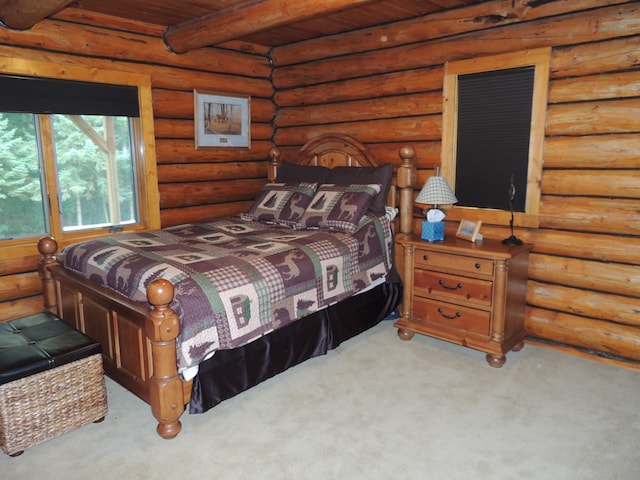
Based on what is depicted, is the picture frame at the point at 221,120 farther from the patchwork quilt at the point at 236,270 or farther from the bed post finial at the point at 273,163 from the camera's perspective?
the patchwork quilt at the point at 236,270

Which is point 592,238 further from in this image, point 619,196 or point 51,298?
point 51,298

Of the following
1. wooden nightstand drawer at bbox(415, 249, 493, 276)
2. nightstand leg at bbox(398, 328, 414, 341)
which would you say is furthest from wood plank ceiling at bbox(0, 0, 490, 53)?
nightstand leg at bbox(398, 328, 414, 341)

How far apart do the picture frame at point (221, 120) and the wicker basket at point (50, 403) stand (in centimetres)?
251

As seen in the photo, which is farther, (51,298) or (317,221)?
(317,221)

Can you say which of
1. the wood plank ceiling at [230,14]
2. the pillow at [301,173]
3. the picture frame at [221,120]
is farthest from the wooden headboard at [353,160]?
the wood plank ceiling at [230,14]

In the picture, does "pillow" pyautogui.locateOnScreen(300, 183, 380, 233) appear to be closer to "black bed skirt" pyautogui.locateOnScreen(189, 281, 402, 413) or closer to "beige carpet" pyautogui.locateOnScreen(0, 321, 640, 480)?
"black bed skirt" pyautogui.locateOnScreen(189, 281, 402, 413)

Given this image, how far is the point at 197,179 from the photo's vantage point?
175 inches

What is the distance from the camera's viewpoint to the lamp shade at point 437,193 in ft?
11.3

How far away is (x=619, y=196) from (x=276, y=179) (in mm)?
2796

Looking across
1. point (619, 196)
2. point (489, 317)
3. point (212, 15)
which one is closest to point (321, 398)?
point (489, 317)

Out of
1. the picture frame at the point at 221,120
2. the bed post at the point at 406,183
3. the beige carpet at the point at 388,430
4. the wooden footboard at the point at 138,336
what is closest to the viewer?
the beige carpet at the point at 388,430

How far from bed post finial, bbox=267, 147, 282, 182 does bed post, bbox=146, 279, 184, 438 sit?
267 cm

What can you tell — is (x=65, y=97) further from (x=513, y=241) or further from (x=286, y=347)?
(x=513, y=241)

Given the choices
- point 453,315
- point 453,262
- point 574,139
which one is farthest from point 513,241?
point 574,139
